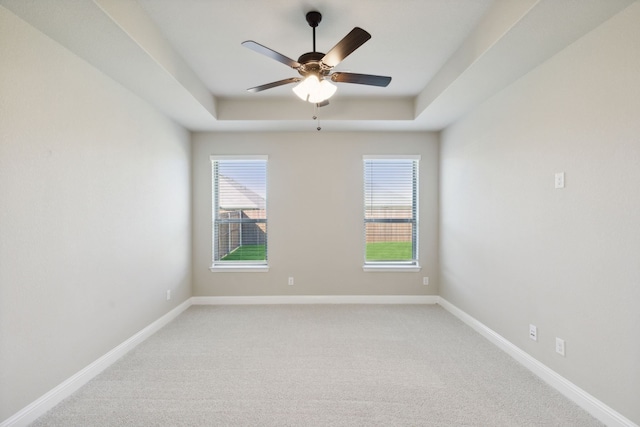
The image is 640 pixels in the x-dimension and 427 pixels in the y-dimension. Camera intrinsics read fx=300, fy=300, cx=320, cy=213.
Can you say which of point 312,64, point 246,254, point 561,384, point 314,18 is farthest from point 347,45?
point 246,254

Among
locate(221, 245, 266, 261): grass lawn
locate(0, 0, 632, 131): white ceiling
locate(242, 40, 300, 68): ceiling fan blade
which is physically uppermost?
locate(0, 0, 632, 131): white ceiling

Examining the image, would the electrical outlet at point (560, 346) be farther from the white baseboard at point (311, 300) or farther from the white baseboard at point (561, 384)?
the white baseboard at point (311, 300)

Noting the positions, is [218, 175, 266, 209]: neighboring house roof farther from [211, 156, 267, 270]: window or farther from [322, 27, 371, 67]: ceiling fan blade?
[322, 27, 371, 67]: ceiling fan blade

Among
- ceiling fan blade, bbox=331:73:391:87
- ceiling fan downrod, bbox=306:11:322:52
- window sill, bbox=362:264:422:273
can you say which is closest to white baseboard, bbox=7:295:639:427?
window sill, bbox=362:264:422:273

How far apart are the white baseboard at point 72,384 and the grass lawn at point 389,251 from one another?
2918 mm

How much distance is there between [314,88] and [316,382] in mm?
2248

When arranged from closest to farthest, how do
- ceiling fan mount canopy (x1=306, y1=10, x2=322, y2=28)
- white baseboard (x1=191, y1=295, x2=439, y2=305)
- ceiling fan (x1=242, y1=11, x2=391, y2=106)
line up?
1. ceiling fan (x1=242, y1=11, x2=391, y2=106)
2. ceiling fan mount canopy (x1=306, y1=10, x2=322, y2=28)
3. white baseboard (x1=191, y1=295, x2=439, y2=305)

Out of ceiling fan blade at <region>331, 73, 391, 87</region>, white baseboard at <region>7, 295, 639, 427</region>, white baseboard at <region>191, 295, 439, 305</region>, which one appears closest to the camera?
white baseboard at <region>7, 295, 639, 427</region>

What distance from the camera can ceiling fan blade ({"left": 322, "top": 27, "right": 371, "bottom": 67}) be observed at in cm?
178

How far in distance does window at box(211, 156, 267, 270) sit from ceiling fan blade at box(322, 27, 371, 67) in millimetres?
2540

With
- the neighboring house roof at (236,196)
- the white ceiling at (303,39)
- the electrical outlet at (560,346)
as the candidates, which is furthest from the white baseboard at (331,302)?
the white ceiling at (303,39)

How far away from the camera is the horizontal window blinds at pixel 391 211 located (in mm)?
4457

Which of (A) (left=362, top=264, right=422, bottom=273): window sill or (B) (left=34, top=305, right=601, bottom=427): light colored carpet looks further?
(A) (left=362, top=264, right=422, bottom=273): window sill

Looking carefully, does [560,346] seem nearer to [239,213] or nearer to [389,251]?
[389,251]
